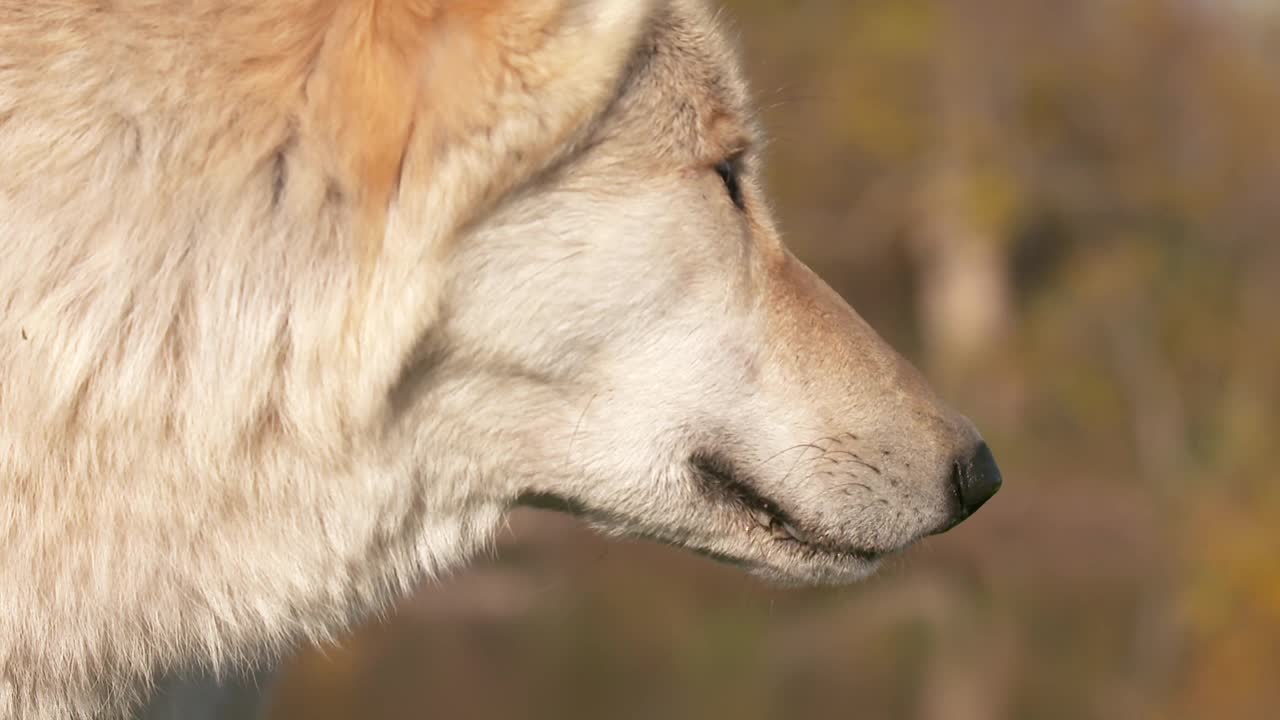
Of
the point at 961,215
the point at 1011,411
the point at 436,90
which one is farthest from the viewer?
the point at 961,215

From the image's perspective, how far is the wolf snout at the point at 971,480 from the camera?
2.80 metres

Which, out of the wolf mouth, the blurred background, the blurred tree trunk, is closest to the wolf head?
the wolf mouth

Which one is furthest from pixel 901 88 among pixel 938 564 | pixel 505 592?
pixel 505 592

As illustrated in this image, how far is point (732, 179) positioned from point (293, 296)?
84 centimetres

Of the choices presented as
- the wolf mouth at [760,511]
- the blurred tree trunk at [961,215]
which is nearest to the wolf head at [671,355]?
the wolf mouth at [760,511]

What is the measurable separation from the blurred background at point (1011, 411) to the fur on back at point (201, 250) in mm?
1005

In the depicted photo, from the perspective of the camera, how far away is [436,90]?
2270mm

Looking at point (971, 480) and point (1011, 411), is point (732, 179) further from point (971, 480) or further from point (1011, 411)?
point (1011, 411)

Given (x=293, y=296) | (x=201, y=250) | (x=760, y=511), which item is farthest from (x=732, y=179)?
(x=201, y=250)

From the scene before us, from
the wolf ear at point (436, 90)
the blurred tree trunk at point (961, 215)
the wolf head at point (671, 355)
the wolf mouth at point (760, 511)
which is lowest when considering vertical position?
the blurred tree trunk at point (961, 215)

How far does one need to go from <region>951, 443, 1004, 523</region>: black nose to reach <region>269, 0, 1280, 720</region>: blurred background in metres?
0.85

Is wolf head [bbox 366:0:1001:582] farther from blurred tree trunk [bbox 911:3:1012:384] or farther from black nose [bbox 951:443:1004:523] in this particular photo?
blurred tree trunk [bbox 911:3:1012:384]

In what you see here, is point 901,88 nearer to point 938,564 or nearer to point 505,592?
point 938,564

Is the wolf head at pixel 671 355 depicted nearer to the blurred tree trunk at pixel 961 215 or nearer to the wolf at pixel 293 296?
the wolf at pixel 293 296
